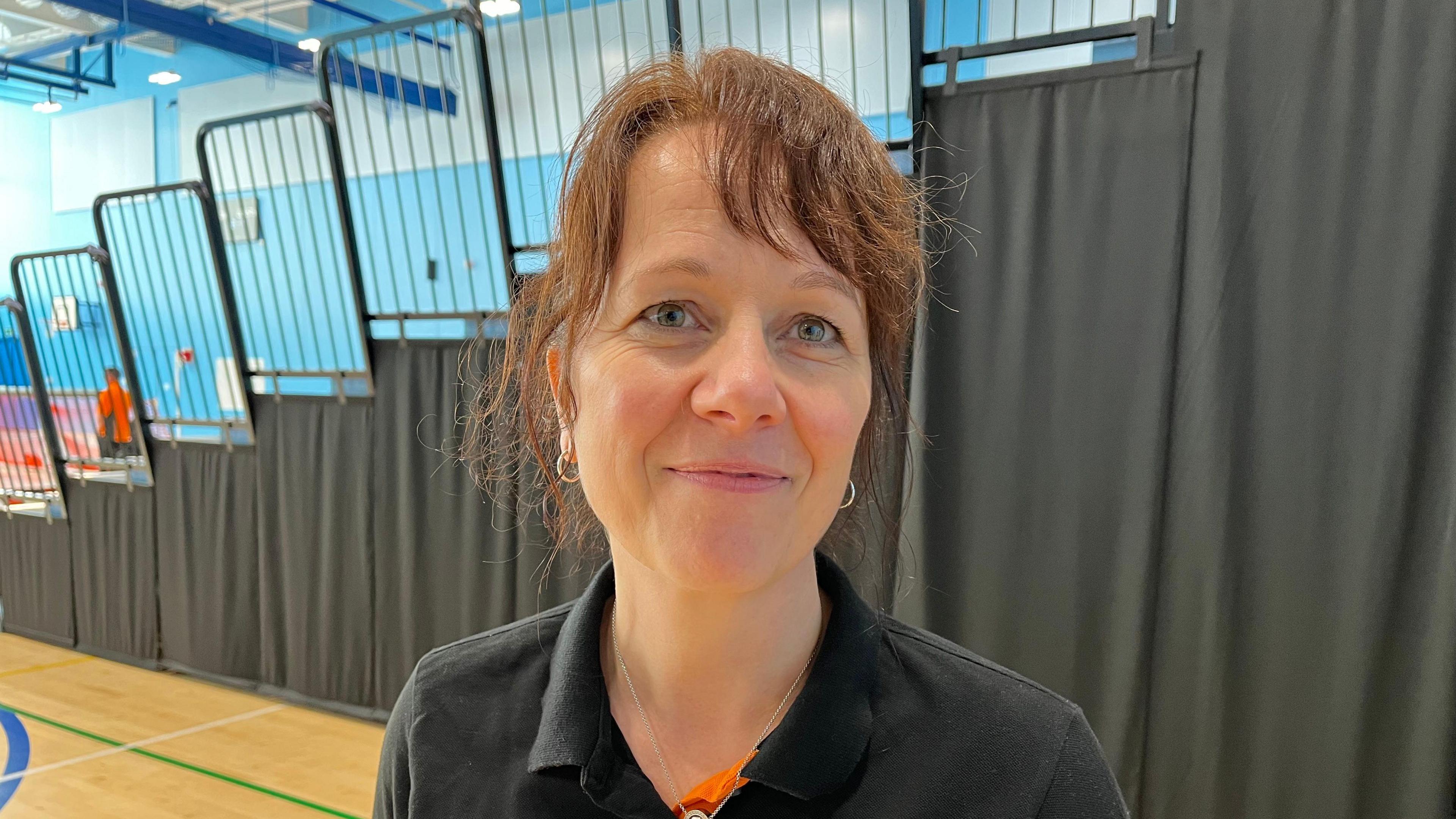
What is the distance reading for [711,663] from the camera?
86 centimetres

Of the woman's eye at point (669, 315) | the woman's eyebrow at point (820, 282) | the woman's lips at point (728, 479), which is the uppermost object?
the woman's eyebrow at point (820, 282)

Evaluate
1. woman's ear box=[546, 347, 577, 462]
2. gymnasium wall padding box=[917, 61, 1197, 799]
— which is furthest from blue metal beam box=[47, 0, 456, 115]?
woman's ear box=[546, 347, 577, 462]

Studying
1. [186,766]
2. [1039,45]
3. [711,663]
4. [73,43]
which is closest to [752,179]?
[711,663]

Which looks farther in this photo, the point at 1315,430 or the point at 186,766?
the point at 186,766

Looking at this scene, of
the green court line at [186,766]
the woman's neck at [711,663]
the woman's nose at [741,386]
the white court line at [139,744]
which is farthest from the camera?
the white court line at [139,744]

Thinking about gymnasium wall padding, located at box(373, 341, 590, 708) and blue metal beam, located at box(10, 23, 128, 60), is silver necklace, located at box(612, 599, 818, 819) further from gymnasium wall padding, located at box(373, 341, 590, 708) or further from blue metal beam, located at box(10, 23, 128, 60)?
blue metal beam, located at box(10, 23, 128, 60)

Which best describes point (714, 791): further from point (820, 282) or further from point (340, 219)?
point (340, 219)

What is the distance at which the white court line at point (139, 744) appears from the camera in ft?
12.6

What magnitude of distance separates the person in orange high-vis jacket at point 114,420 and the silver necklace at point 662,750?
19.1 feet

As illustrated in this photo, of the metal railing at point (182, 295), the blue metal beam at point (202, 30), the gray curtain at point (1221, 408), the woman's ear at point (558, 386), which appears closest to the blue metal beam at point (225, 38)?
the blue metal beam at point (202, 30)

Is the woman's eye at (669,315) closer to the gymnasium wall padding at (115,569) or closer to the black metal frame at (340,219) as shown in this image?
the black metal frame at (340,219)

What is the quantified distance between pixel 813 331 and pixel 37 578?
6985 mm

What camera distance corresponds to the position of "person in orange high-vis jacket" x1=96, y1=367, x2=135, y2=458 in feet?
18.7

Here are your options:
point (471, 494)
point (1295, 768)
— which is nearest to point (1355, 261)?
point (1295, 768)
